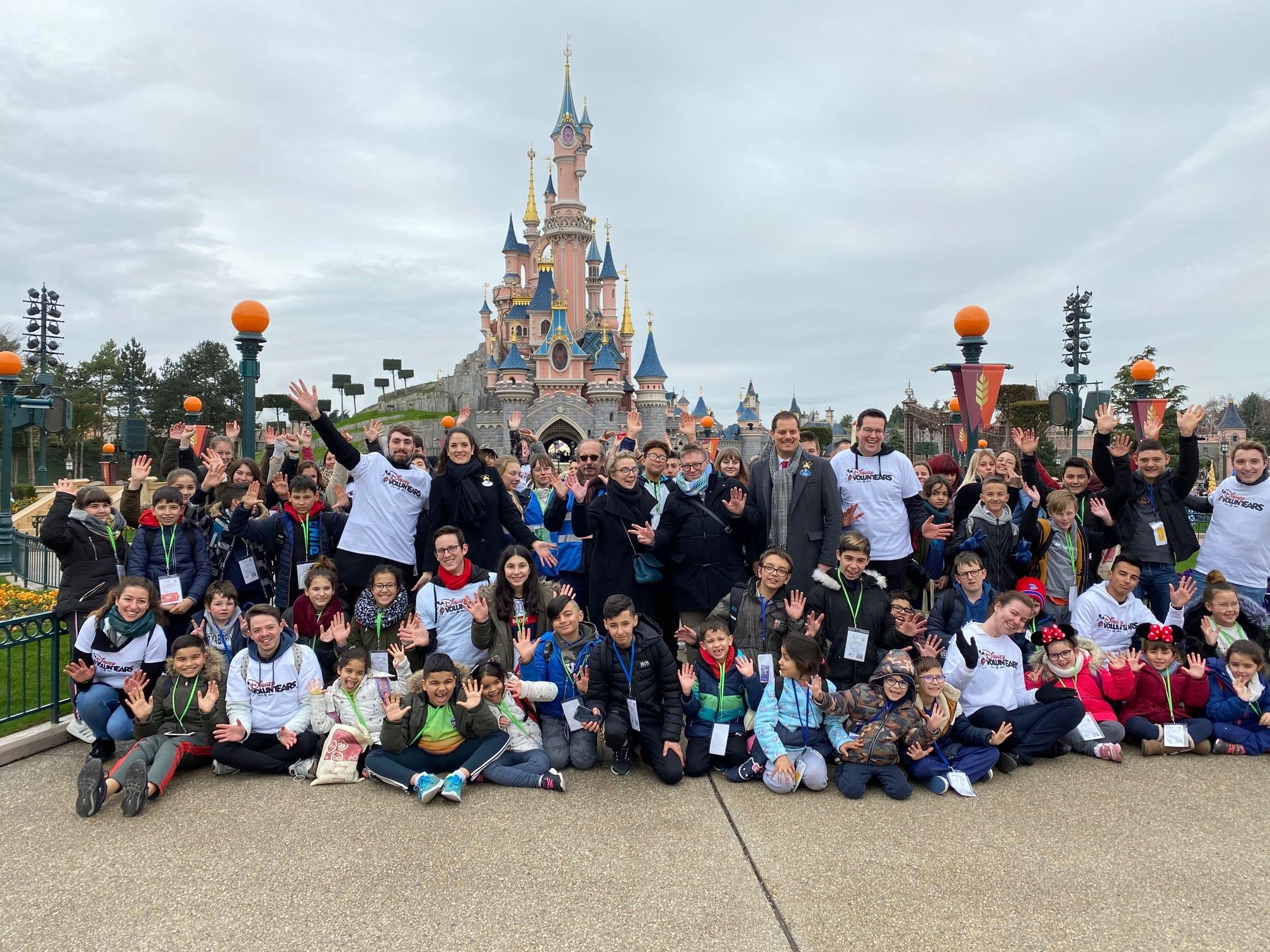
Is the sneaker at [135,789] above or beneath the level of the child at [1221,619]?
beneath

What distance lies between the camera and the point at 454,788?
415 cm

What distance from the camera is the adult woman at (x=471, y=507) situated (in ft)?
18.1

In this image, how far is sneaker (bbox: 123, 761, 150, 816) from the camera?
402cm

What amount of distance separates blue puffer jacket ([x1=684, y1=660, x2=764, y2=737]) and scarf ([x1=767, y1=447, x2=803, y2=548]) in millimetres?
1179

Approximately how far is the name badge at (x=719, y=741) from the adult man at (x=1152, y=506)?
11.5ft

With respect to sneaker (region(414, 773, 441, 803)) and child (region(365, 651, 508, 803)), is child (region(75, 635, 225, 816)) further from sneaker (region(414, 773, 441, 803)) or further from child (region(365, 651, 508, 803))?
sneaker (region(414, 773, 441, 803))

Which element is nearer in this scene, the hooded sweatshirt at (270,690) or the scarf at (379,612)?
the hooded sweatshirt at (270,690)

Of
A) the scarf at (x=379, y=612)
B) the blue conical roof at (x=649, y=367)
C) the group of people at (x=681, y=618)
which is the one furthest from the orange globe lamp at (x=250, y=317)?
the blue conical roof at (x=649, y=367)

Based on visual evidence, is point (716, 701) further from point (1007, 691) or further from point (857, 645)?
point (1007, 691)

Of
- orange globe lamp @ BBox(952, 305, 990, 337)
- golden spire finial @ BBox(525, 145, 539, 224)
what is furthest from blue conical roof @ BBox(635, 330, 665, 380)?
orange globe lamp @ BBox(952, 305, 990, 337)

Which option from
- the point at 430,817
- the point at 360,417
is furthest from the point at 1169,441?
the point at 360,417

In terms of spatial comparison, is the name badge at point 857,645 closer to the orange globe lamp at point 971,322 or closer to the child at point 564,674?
the child at point 564,674

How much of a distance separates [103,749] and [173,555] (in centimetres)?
133

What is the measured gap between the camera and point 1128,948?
289 cm
